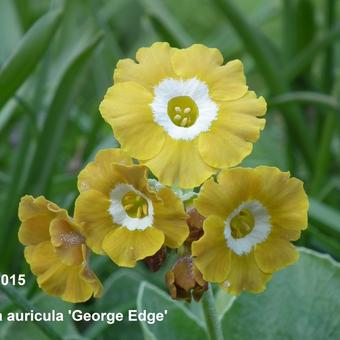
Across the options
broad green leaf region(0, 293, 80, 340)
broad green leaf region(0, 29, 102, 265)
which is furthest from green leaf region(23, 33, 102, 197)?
broad green leaf region(0, 293, 80, 340)

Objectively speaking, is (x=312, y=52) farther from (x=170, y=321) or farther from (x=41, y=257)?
(x=41, y=257)

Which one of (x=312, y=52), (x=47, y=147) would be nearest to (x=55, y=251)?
(x=47, y=147)

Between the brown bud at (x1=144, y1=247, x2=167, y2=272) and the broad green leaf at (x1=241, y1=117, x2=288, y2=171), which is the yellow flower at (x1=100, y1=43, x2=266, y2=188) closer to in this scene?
the brown bud at (x1=144, y1=247, x2=167, y2=272)

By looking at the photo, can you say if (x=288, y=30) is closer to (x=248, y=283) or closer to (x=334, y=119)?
(x=334, y=119)

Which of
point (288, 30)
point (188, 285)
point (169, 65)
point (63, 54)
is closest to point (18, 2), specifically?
point (63, 54)

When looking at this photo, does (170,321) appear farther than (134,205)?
Yes

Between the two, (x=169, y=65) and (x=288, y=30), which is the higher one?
(x=169, y=65)
